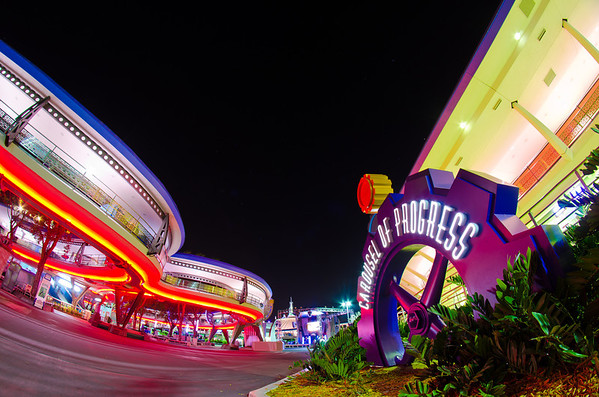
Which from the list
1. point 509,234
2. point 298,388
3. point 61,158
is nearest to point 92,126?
point 61,158

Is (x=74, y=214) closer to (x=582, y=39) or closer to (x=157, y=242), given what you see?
(x=157, y=242)

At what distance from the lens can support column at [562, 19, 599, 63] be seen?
31.4 feet

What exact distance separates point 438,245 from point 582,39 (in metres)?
10.9

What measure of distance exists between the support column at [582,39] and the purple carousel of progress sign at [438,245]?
9596mm

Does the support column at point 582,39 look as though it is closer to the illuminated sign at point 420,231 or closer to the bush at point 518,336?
the illuminated sign at point 420,231

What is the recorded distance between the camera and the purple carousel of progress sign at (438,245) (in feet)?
10.5

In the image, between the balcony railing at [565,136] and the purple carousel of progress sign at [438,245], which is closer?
the purple carousel of progress sign at [438,245]

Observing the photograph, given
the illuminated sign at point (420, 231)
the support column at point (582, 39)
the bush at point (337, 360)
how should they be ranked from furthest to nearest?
the support column at point (582, 39) → the bush at point (337, 360) → the illuminated sign at point (420, 231)

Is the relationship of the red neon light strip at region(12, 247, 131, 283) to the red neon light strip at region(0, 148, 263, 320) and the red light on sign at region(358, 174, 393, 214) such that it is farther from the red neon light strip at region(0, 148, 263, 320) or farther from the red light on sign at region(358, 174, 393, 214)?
the red light on sign at region(358, 174, 393, 214)

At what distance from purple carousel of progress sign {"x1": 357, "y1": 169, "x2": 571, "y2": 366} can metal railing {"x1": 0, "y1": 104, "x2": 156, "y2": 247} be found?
13.1 meters

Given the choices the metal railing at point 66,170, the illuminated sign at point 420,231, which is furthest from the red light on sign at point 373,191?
the metal railing at point 66,170

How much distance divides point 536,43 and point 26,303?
24865 mm

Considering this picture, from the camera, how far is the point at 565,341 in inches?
78.3

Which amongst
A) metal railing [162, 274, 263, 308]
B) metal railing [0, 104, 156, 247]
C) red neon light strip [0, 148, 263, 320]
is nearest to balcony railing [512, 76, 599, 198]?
red neon light strip [0, 148, 263, 320]
